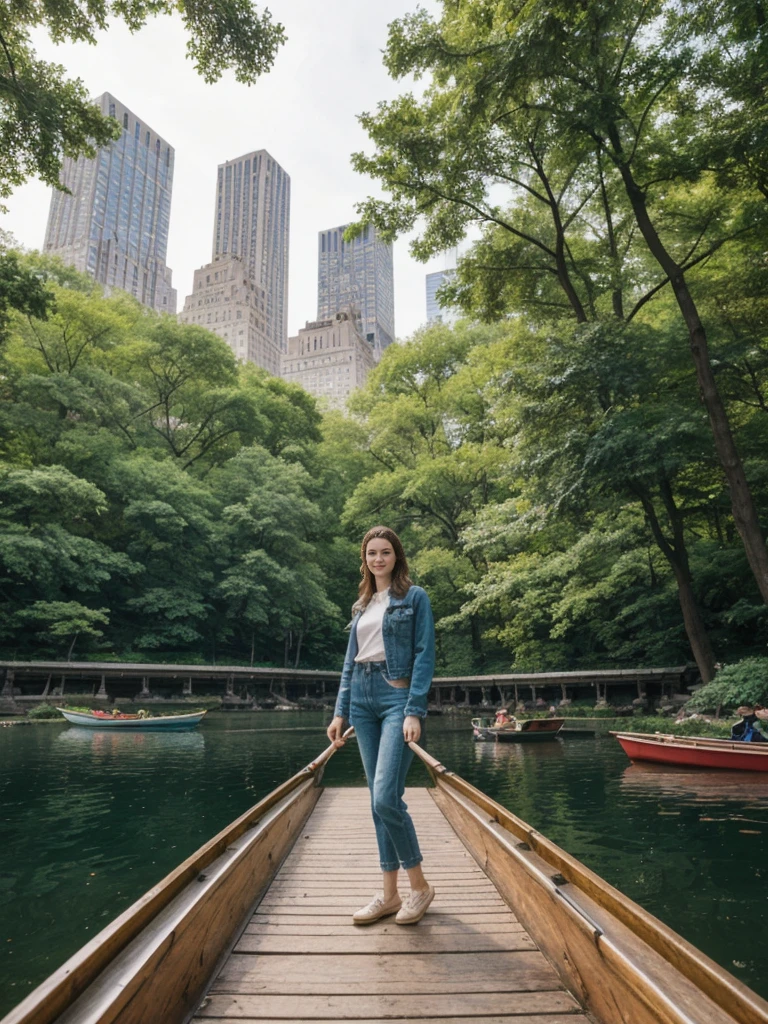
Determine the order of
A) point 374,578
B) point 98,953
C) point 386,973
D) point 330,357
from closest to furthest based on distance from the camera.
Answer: point 98,953
point 386,973
point 374,578
point 330,357

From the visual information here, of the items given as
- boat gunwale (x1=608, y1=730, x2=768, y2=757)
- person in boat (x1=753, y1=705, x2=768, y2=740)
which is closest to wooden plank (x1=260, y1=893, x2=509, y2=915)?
boat gunwale (x1=608, y1=730, x2=768, y2=757)

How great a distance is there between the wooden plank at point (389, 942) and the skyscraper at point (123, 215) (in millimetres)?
130749

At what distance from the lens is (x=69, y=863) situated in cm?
638

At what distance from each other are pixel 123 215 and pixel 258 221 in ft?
189

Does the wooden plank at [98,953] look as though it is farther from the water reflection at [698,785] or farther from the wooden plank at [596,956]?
the water reflection at [698,785]

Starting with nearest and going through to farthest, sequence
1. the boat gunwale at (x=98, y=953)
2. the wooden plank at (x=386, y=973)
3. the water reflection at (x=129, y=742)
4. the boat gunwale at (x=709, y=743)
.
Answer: the boat gunwale at (x=98, y=953)
the wooden plank at (x=386, y=973)
the boat gunwale at (x=709, y=743)
the water reflection at (x=129, y=742)

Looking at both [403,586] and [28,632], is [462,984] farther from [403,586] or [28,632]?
[28,632]

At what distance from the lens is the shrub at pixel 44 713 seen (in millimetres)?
22188

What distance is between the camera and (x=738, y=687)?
14.7 m

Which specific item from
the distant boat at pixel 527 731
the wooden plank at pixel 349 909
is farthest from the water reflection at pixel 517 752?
the wooden plank at pixel 349 909

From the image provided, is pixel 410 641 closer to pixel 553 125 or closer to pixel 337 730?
pixel 337 730

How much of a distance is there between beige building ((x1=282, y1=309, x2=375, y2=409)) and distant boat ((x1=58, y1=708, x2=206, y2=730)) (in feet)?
384

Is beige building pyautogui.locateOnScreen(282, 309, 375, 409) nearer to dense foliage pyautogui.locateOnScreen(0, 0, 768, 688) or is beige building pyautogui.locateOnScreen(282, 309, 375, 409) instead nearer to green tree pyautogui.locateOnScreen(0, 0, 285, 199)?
dense foliage pyautogui.locateOnScreen(0, 0, 768, 688)

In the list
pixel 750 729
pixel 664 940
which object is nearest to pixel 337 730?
pixel 664 940
